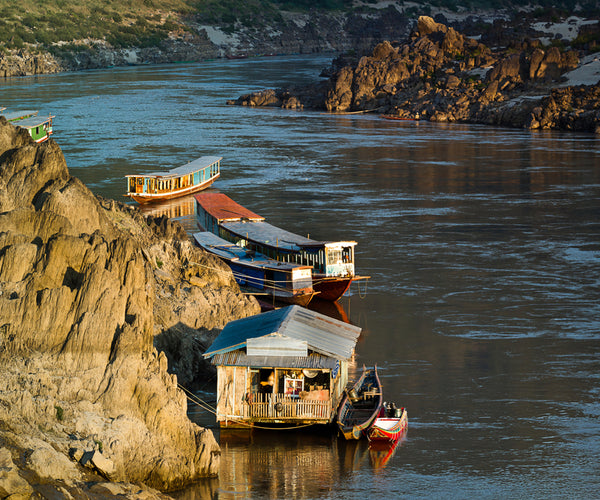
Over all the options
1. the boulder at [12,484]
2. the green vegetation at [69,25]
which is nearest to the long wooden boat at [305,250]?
the boulder at [12,484]

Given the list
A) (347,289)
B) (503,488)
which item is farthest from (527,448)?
(347,289)

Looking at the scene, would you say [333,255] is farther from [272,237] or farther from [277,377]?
[277,377]

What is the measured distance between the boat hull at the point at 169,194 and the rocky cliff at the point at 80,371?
33247 mm

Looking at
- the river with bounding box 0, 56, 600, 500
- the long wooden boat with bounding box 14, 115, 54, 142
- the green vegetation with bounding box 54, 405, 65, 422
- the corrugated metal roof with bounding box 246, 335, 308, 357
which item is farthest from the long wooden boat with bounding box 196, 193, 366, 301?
the long wooden boat with bounding box 14, 115, 54, 142

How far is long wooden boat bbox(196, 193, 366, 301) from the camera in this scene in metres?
37.8

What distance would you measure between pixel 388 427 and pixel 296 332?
3543 millimetres

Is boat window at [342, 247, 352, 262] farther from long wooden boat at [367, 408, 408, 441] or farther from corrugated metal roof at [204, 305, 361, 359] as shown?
long wooden boat at [367, 408, 408, 441]

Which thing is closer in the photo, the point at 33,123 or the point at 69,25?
the point at 33,123

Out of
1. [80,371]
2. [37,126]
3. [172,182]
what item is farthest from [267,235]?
[37,126]

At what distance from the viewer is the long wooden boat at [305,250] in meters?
37.8

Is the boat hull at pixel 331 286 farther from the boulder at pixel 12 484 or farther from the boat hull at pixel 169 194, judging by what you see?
the boat hull at pixel 169 194

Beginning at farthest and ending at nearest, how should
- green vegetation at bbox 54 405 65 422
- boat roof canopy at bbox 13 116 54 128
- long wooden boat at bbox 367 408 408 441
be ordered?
boat roof canopy at bbox 13 116 54 128 < long wooden boat at bbox 367 408 408 441 < green vegetation at bbox 54 405 65 422

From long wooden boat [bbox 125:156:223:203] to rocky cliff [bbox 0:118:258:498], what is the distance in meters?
33.3

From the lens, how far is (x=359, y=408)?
83.3 feet
